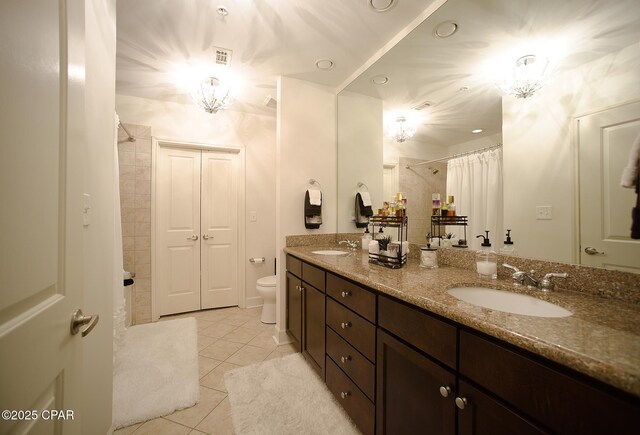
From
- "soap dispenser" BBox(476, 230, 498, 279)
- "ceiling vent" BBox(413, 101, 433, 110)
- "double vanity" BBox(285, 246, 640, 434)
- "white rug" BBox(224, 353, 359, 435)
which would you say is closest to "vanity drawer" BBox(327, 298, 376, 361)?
"double vanity" BBox(285, 246, 640, 434)

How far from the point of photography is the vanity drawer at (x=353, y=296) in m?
1.18

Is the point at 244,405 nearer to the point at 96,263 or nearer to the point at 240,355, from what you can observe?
the point at 240,355

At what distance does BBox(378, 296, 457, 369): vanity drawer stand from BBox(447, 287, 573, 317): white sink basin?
242 millimetres

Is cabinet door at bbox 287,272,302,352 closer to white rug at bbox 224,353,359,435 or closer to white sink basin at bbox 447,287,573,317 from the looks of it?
white rug at bbox 224,353,359,435

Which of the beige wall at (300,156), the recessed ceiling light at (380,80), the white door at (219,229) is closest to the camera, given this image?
the recessed ceiling light at (380,80)

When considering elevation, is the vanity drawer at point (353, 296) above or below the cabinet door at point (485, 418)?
above

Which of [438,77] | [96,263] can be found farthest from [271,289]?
[438,77]

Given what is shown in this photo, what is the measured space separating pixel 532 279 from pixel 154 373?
2468 millimetres

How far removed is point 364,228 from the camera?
2561mm

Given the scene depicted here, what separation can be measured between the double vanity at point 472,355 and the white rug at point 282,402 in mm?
137

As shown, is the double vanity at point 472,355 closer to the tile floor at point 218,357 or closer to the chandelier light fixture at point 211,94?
the tile floor at point 218,357

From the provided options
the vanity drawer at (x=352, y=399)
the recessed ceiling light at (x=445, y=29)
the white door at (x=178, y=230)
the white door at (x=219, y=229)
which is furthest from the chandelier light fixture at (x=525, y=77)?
the white door at (x=178, y=230)

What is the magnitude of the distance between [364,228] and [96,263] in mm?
2066

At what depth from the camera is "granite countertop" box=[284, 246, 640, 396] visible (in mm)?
506
